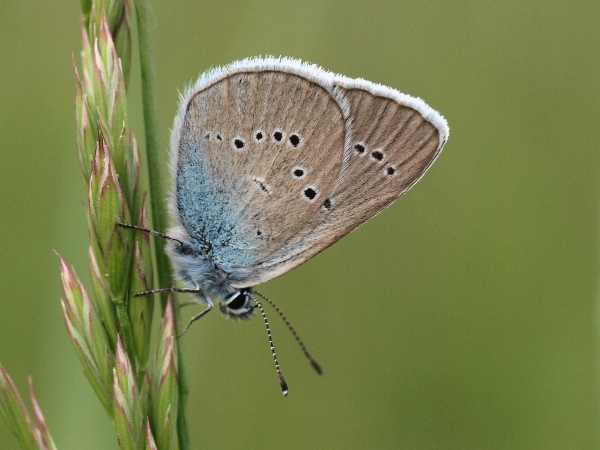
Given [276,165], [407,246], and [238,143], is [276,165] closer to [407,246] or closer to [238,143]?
[238,143]

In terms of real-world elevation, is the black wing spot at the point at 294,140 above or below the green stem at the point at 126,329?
above

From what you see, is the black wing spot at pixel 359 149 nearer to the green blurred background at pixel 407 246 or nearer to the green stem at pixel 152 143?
the green blurred background at pixel 407 246

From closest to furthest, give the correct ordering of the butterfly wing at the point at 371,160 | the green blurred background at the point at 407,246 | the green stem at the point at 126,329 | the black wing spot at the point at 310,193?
the green stem at the point at 126,329, the butterfly wing at the point at 371,160, the black wing spot at the point at 310,193, the green blurred background at the point at 407,246

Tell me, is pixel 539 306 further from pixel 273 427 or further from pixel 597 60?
pixel 597 60

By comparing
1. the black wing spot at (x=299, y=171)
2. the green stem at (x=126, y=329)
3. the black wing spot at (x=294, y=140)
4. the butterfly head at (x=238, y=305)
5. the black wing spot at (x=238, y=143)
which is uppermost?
the black wing spot at (x=238, y=143)

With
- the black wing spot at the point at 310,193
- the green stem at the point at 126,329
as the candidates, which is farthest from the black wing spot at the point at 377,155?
the green stem at the point at 126,329

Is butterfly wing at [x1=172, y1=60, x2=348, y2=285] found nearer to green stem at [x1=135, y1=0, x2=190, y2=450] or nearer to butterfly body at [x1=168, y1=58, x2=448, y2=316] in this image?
butterfly body at [x1=168, y1=58, x2=448, y2=316]

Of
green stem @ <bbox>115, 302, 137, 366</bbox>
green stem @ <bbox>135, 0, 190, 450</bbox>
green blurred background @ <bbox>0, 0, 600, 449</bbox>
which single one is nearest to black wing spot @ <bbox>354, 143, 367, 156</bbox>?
green blurred background @ <bbox>0, 0, 600, 449</bbox>
